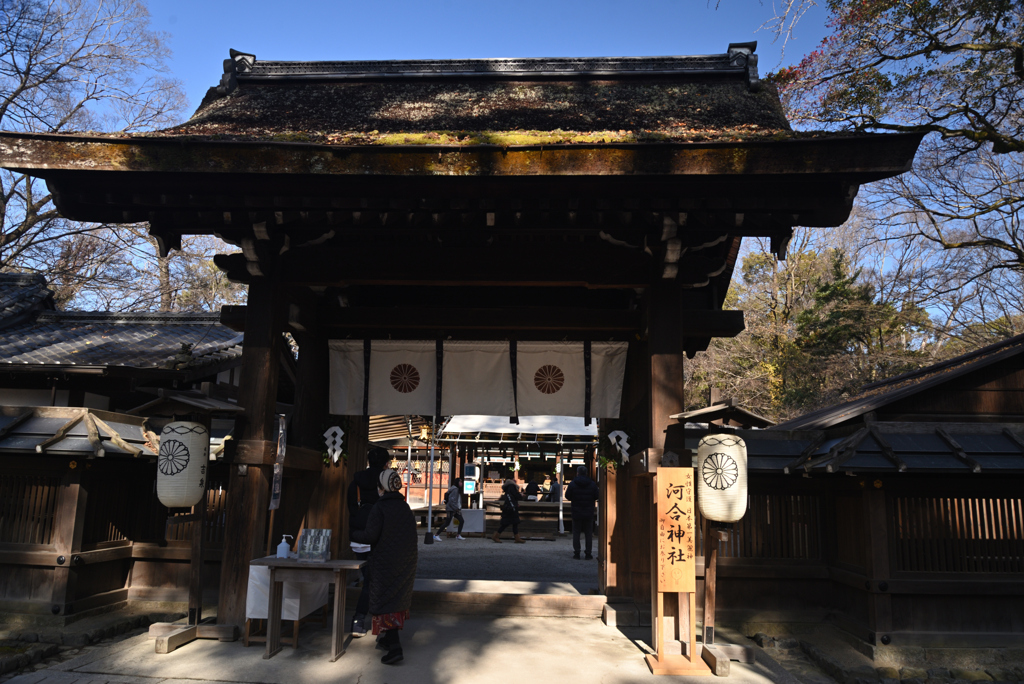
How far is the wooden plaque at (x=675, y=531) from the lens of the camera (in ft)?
19.7

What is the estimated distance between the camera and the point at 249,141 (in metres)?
5.69

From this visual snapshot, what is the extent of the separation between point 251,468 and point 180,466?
0.66m

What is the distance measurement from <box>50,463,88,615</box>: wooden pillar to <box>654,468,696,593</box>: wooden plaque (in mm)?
6326

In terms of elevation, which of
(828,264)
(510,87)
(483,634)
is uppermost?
(828,264)

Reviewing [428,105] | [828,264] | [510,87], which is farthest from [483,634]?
[828,264]

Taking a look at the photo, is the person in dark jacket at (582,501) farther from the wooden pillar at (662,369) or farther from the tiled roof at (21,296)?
the tiled roof at (21,296)

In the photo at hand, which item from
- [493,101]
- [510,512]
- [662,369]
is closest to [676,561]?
[662,369]

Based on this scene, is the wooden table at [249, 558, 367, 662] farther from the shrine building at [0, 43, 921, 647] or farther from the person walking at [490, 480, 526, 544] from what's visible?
the person walking at [490, 480, 526, 544]

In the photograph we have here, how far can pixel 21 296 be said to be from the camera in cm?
1125

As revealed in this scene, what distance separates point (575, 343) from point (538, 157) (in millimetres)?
3502

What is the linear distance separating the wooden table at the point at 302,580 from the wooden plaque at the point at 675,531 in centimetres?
287

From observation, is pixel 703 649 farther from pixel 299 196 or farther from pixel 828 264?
pixel 828 264

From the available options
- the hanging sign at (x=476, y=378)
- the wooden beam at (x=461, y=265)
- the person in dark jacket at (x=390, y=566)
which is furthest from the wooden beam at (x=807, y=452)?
the person in dark jacket at (x=390, y=566)

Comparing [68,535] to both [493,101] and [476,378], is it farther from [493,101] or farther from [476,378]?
[493,101]
